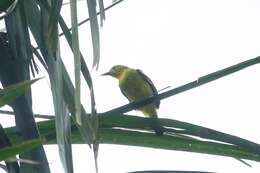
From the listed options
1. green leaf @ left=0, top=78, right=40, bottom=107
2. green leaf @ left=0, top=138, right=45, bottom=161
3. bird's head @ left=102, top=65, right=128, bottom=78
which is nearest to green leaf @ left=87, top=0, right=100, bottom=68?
Result: green leaf @ left=0, top=78, right=40, bottom=107

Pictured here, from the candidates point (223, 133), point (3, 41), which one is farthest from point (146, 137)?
point (3, 41)

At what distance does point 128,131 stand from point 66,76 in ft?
0.78

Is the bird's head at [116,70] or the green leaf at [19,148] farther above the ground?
the green leaf at [19,148]

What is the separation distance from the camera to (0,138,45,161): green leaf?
31.8 inches

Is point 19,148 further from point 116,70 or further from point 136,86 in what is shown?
point 116,70

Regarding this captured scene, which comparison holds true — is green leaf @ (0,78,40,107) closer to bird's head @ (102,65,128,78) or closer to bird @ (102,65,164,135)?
bird @ (102,65,164,135)

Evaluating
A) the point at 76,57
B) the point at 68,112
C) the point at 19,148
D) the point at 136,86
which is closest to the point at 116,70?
the point at 136,86

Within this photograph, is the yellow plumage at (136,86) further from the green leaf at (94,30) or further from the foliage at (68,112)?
the green leaf at (94,30)

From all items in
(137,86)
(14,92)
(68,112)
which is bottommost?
(137,86)

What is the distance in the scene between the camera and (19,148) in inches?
32.0

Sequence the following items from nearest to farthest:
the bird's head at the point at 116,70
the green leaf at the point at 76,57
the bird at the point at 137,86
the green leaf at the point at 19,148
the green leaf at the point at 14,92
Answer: the green leaf at the point at 19,148 → the green leaf at the point at 14,92 → the green leaf at the point at 76,57 → the bird at the point at 137,86 → the bird's head at the point at 116,70

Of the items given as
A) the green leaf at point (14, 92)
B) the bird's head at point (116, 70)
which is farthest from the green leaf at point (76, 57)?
the bird's head at point (116, 70)

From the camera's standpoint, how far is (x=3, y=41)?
151 cm

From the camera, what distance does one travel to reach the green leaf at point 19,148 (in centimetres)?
81
